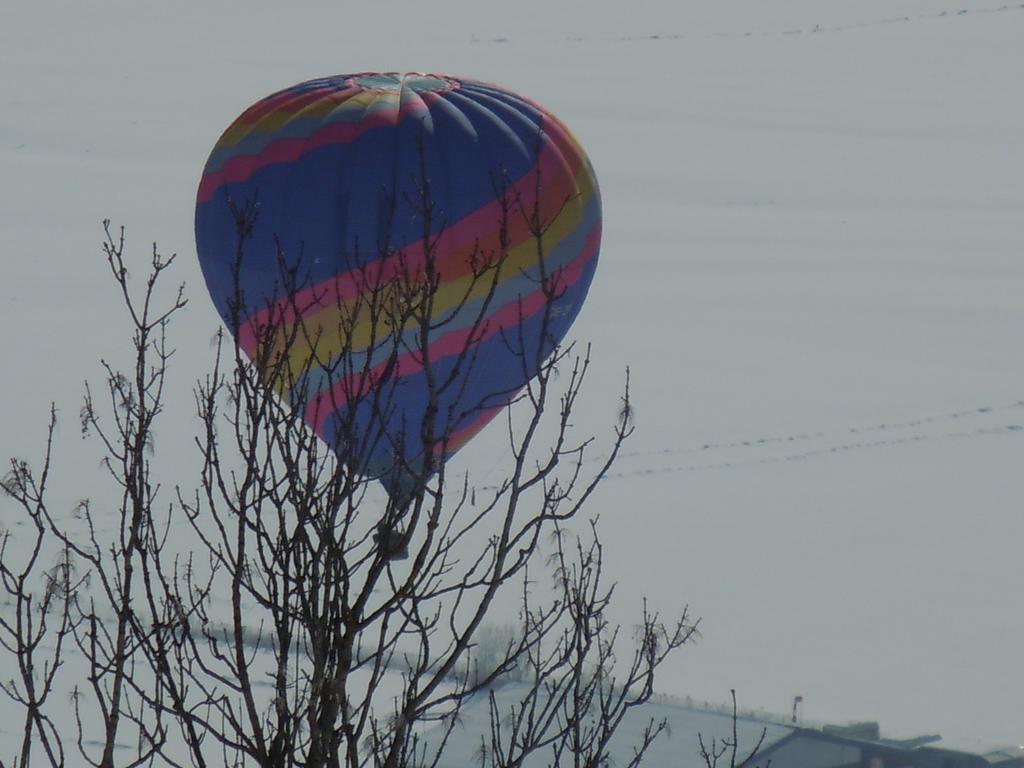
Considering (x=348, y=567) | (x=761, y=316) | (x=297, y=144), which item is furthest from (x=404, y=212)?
(x=761, y=316)

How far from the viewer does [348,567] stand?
5.15 m

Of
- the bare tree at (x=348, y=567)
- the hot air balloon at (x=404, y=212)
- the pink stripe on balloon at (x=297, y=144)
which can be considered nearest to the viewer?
the bare tree at (x=348, y=567)

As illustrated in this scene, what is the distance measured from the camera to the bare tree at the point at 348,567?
3.54 meters

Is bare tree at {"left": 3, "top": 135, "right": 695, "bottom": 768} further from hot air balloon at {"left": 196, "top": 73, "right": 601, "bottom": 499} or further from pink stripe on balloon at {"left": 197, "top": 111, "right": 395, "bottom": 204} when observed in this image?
pink stripe on balloon at {"left": 197, "top": 111, "right": 395, "bottom": 204}

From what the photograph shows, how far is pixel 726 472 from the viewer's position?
14414 mm

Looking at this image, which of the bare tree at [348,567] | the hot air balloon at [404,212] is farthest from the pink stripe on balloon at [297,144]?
the bare tree at [348,567]

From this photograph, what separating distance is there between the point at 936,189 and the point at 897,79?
10.8 meters

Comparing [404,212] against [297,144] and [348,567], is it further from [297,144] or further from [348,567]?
[348,567]

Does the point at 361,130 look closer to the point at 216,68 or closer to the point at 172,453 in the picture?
the point at 172,453

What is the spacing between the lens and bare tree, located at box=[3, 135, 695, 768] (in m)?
3.54

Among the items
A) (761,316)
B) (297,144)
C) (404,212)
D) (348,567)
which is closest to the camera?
(348,567)

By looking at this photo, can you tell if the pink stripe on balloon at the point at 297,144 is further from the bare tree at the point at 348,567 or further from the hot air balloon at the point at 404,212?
the bare tree at the point at 348,567

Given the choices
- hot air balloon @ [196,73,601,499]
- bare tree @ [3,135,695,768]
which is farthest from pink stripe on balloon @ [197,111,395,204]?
bare tree @ [3,135,695,768]

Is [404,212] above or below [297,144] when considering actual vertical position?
below
